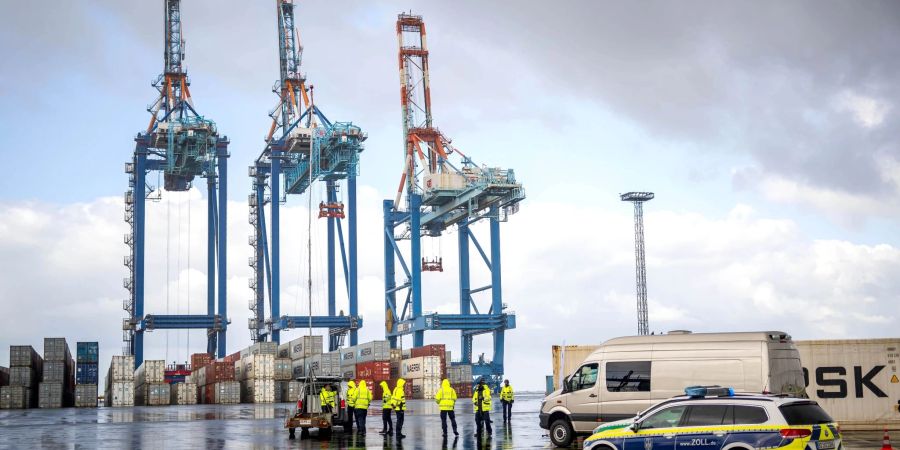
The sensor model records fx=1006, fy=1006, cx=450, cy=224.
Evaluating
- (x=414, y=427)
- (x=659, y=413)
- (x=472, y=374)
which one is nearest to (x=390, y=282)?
(x=472, y=374)

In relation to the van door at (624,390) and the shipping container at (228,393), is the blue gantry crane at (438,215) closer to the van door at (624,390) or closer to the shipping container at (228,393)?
the shipping container at (228,393)

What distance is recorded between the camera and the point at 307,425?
A: 24.1 m

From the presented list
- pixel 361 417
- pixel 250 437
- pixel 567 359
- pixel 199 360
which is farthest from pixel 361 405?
pixel 199 360

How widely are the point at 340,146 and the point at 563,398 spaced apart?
6084 centimetres

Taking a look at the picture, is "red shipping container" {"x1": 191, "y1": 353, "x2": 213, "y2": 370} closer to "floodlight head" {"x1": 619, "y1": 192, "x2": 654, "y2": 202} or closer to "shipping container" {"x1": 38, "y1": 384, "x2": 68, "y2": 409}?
"shipping container" {"x1": 38, "y1": 384, "x2": 68, "y2": 409}

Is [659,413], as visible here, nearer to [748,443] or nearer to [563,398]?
[748,443]

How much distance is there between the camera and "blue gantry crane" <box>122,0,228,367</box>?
7769 cm

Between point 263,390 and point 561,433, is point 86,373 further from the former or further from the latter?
point 561,433

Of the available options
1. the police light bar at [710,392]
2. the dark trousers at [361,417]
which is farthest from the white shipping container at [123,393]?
the police light bar at [710,392]

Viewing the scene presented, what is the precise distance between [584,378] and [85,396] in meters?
48.0

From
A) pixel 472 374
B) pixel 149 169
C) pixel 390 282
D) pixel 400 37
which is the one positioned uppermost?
pixel 400 37

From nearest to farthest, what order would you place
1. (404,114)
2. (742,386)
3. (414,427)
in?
1. (742,386)
2. (414,427)
3. (404,114)

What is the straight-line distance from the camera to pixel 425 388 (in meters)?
67.2

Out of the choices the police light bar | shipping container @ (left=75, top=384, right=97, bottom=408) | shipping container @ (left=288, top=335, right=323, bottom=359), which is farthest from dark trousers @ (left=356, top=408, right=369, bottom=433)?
shipping container @ (left=288, top=335, right=323, bottom=359)
